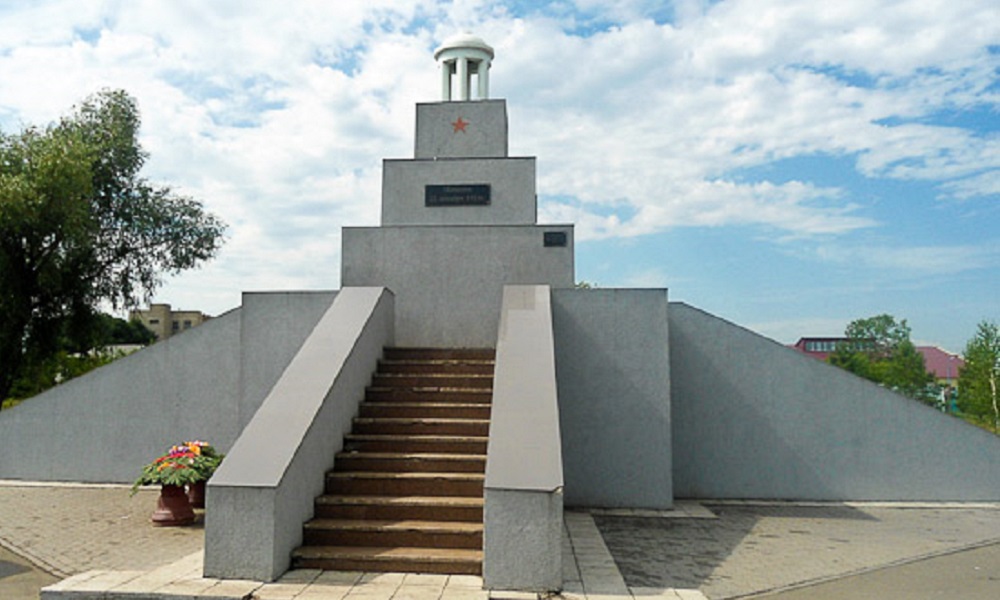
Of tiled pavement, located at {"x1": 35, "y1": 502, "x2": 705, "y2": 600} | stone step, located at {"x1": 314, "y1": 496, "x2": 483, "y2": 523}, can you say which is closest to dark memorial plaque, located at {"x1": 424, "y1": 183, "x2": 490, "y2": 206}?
stone step, located at {"x1": 314, "y1": 496, "x2": 483, "y2": 523}

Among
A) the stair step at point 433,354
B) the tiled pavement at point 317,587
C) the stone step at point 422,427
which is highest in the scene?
the stair step at point 433,354

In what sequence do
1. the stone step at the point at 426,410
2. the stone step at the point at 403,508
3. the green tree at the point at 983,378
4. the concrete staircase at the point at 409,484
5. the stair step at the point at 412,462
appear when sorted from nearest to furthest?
1. the concrete staircase at the point at 409,484
2. the stone step at the point at 403,508
3. the stair step at the point at 412,462
4. the stone step at the point at 426,410
5. the green tree at the point at 983,378

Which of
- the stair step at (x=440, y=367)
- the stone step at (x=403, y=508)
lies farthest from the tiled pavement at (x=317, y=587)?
the stair step at (x=440, y=367)

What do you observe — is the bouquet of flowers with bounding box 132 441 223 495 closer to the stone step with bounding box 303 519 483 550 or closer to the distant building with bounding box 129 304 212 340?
the stone step with bounding box 303 519 483 550

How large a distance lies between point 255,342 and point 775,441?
713 cm

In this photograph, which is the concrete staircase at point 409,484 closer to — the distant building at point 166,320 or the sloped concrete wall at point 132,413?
the sloped concrete wall at point 132,413

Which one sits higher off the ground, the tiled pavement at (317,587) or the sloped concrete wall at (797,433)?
the sloped concrete wall at (797,433)

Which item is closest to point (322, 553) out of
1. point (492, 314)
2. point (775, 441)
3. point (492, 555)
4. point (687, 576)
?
point (492, 555)

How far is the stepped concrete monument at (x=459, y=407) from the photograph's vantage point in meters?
5.32

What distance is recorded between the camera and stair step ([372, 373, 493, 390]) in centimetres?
758

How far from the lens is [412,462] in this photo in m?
6.20

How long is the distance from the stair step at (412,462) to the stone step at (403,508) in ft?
1.23

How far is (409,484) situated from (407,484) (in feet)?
0.06

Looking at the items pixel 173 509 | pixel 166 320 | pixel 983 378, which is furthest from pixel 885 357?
pixel 166 320
